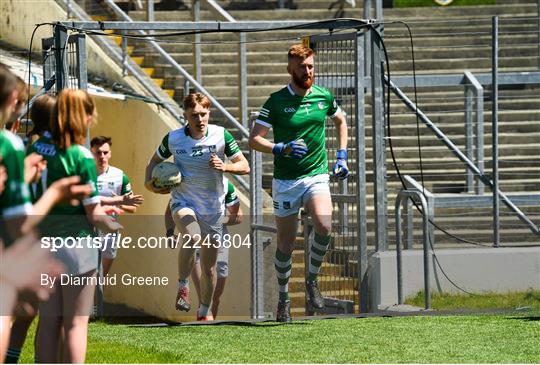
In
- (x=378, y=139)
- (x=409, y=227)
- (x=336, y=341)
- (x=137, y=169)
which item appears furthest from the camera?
(x=137, y=169)

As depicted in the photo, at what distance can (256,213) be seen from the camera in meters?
15.2

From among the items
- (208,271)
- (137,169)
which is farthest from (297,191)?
(137,169)

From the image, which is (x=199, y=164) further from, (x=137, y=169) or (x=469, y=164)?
(x=137, y=169)

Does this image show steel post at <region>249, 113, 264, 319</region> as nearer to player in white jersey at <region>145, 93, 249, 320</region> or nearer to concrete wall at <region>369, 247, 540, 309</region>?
concrete wall at <region>369, 247, 540, 309</region>

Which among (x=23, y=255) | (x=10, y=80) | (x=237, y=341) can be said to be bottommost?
(x=237, y=341)

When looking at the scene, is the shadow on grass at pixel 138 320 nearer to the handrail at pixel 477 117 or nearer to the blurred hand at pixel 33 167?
the handrail at pixel 477 117

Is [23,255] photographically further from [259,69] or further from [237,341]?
[259,69]

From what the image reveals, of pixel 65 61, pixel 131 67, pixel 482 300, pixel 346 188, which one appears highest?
pixel 131 67

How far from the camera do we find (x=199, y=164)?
12.7 metres

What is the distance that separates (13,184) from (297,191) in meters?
5.20

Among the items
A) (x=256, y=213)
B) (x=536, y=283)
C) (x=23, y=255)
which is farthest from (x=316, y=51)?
(x=23, y=255)

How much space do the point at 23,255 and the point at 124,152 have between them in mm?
10584

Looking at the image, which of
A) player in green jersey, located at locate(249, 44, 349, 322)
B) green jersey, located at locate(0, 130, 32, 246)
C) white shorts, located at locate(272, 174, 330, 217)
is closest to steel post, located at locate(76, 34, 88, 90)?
player in green jersey, located at locate(249, 44, 349, 322)

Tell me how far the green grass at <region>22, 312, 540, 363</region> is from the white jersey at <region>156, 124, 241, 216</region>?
3.79ft
